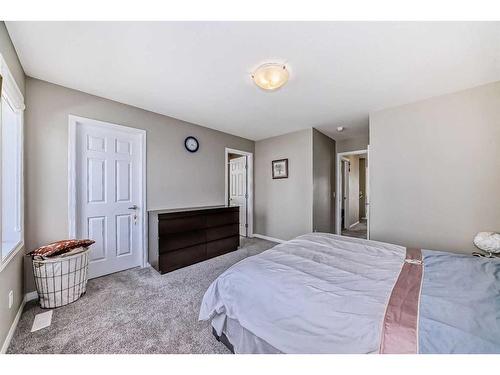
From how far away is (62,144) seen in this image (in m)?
2.25

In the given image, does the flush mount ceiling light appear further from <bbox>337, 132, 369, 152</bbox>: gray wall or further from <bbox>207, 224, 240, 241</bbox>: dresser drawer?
<bbox>337, 132, 369, 152</bbox>: gray wall

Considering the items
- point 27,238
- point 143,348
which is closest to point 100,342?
point 143,348

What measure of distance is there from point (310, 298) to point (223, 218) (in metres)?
2.51

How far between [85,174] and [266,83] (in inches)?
93.5

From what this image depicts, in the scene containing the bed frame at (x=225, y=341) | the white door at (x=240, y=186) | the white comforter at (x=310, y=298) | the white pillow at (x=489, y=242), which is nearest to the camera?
the white comforter at (x=310, y=298)

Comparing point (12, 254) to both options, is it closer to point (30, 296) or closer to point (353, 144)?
point (30, 296)

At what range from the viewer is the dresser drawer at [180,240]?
2656mm

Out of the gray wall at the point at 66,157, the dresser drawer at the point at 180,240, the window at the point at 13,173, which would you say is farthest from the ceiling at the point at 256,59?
the dresser drawer at the point at 180,240

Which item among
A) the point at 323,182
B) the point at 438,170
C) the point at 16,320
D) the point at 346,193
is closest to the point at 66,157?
the point at 16,320

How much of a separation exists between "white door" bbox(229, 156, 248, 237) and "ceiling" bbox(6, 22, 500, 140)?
6.75 feet

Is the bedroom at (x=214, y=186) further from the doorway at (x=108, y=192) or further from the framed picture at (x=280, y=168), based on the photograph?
the framed picture at (x=280, y=168)

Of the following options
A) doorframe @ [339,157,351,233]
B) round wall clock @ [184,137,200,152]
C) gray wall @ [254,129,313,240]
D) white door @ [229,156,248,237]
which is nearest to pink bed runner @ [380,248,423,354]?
gray wall @ [254,129,313,240]

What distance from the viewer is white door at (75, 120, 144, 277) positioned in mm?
2428

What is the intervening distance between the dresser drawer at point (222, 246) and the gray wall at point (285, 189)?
107 centimetres
